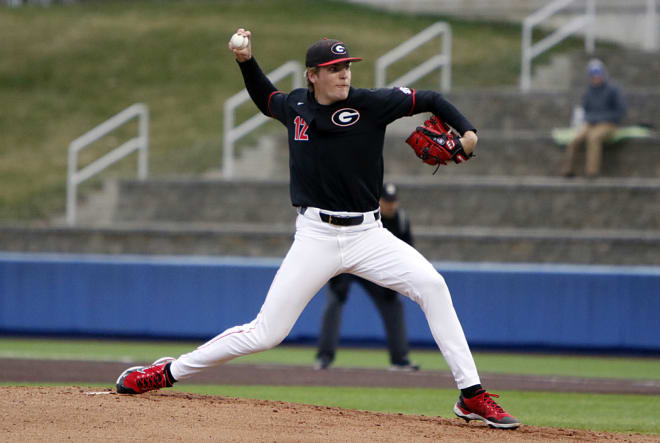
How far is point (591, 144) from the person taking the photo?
17.4 m

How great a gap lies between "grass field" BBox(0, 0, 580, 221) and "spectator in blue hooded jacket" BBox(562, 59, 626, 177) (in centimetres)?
398

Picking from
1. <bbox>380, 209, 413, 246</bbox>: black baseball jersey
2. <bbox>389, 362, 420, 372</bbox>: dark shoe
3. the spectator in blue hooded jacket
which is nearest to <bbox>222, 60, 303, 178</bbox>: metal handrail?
the spectator in blue hooded jacket

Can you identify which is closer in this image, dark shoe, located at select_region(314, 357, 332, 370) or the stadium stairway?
dark shoe, located at select_region(314, 357, 332, 370)

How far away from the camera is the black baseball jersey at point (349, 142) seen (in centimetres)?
616

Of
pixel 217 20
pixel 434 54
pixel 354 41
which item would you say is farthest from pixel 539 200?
pixel 217 20

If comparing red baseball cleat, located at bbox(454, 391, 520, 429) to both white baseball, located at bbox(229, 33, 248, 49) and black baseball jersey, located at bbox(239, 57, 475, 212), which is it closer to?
black baseball jersey, located at bbox(239, 57, 475, 212)

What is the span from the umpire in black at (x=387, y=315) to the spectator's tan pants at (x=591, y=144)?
7.04 metres

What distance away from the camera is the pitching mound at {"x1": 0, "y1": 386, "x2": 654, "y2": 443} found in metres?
5.73

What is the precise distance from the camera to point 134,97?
28.7 m

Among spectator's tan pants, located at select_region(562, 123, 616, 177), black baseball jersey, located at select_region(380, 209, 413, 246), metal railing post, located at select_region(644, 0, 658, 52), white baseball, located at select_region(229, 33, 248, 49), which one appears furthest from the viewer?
metal railing post, located at select_region(644, 0, 658, 52)

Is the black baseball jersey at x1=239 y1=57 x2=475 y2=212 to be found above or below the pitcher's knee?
above

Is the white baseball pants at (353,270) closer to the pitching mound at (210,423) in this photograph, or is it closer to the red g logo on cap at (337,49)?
the pitching mound at (210,423)

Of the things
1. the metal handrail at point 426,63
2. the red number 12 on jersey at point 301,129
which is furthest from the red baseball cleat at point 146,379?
the metal handrail at point 426,63

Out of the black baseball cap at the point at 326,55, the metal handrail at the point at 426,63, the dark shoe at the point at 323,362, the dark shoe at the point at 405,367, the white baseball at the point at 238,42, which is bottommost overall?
the dark shoe at the point at 405,367
